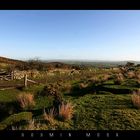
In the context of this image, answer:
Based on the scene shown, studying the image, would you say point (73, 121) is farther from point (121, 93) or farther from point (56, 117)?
point (121, 93)

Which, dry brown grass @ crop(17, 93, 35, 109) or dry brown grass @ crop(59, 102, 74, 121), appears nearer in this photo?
dry brown grass @ crop(59, 102, 74, 121)

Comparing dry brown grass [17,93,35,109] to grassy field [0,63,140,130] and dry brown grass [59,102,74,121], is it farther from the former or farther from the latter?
dry brown grass [59,102,74,121]

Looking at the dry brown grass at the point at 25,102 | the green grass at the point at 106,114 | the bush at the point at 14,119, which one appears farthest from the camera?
the dry brown grass at the point at 25,102

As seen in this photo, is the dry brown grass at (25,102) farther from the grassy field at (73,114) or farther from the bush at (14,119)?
the bush at (14,119)

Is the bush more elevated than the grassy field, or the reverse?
the grassy field

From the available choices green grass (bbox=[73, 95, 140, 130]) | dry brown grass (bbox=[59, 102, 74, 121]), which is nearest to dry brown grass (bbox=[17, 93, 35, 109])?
green grass (bbox=[73, 95, 140, 130])

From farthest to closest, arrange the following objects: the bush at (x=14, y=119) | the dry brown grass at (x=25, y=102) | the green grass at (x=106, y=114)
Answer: the dry brown grass at (x=25, y=102), the bush at (x=14, y=119), the green grass at (x=106, y=114)

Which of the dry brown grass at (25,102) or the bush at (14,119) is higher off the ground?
the dry brown grass at (25,102)

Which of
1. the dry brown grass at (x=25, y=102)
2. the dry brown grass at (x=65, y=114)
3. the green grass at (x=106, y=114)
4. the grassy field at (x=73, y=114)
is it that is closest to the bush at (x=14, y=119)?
the grassy field at (x=73, y=114)

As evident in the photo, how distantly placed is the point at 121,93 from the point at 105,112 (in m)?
2.87

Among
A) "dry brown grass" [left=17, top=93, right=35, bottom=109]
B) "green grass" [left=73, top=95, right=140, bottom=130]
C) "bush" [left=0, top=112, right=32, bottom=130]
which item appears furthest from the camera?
"dry brown grass" [left=17, top=93, right=35, bottom=109]

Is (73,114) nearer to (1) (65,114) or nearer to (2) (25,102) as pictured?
(1) (65,114)
